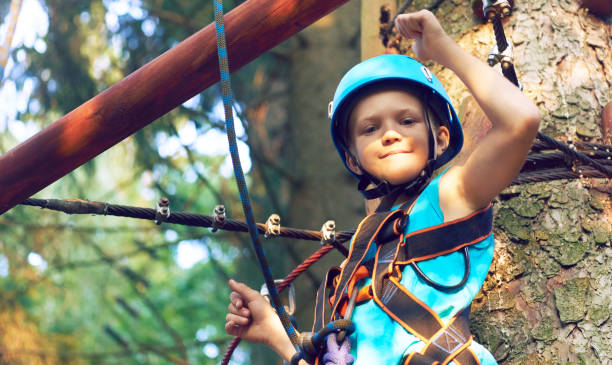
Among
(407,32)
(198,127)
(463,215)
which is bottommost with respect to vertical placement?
(463,215)

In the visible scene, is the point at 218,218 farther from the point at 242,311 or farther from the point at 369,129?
the point at 369,129

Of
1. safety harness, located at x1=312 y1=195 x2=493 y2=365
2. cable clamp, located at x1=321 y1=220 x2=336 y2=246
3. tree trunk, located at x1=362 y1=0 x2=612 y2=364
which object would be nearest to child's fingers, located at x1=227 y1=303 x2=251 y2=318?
safety harness, located at x1=312 y1=195 x2=493 y2=365

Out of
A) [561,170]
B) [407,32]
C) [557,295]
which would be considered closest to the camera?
[407,32]

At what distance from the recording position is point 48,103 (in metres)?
5.45

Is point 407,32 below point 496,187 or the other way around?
the other way around

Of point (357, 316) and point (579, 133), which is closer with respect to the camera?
point (357, 316)

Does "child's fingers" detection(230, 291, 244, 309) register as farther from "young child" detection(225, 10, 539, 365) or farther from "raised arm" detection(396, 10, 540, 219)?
"raised arm" detection(396, 10, 540, 219)

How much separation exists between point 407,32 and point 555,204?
70 centimetres

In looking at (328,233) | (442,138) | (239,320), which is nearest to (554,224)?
(442,138)

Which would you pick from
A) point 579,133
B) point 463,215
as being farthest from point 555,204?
point 463,215

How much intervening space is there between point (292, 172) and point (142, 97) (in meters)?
3.39

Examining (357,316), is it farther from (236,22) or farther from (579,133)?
(579,133)

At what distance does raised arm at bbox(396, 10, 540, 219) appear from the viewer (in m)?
1.42

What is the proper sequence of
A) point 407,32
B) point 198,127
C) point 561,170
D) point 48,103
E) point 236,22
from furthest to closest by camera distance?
point 48,103 < point 198,127 < point 561,170 < point 407,32 < point 236,22
